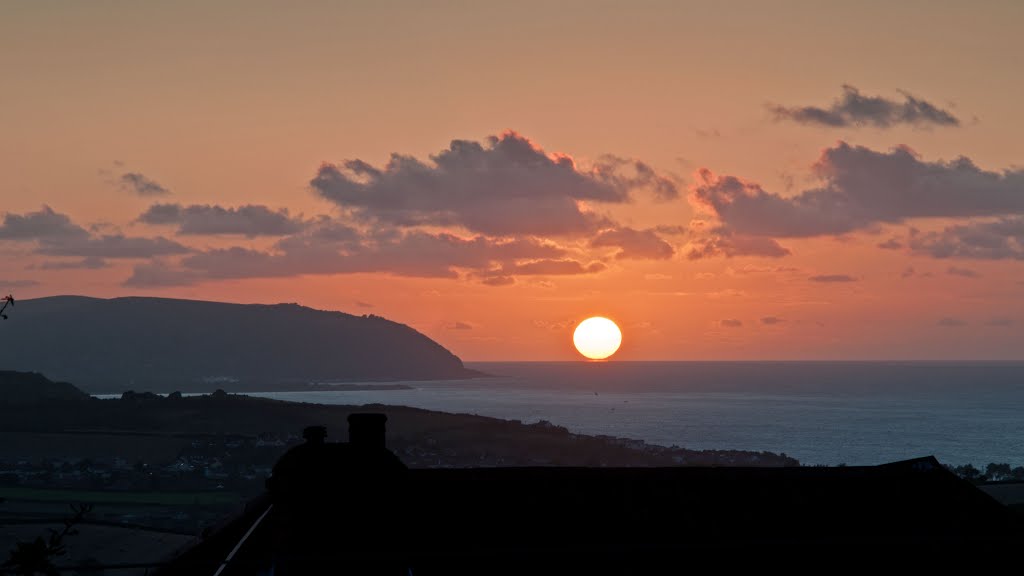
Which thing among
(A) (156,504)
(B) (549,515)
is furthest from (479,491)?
(A) (156,504)

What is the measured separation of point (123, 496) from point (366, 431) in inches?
4652

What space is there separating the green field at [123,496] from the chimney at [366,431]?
107 m

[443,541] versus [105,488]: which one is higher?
[443,541]

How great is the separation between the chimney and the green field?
10658 cm

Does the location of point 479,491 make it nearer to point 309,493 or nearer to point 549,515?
point 549,515

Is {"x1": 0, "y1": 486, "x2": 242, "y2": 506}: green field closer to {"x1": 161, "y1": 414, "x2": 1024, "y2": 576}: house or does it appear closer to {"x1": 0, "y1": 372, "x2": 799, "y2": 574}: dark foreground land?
{"x1": 0, "y1": 372, "x2": 799, "y2": 574}: dark foreground land

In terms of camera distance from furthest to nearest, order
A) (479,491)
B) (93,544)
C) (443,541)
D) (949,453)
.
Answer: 1. (949,453)
2. (93,544)
3. (479,491)
4. (443,541)

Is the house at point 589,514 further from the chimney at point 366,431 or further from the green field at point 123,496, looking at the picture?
the green field at point 123,496

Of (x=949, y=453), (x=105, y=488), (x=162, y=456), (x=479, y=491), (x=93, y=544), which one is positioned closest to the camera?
(x=479, y=491)

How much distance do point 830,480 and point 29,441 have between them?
172 m

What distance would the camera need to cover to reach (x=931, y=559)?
1709 cm

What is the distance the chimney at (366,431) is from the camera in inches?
712

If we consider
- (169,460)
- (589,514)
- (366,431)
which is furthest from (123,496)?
(589,514)

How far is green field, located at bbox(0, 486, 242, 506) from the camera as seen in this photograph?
12106cm
